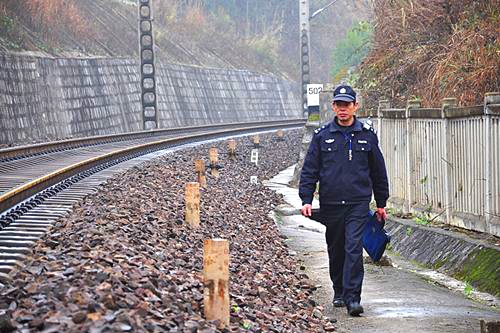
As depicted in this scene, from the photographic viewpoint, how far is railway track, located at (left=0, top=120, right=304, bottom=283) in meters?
10.7

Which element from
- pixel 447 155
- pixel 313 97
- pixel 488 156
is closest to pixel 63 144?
pixel 313 97

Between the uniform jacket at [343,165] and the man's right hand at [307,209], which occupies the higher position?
the uniform jacket at [343,165]

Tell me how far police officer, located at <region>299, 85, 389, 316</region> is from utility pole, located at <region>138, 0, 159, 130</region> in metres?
37.8

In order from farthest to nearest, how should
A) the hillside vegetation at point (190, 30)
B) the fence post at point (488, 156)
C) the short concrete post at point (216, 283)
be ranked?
the hillside vegetation at point (190, 30) → the fence post at point (488, 156) → the short concrete post at point (216, 283)

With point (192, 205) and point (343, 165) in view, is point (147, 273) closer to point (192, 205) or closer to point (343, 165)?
point (343, 165)

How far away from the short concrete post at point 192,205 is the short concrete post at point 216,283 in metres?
5.65

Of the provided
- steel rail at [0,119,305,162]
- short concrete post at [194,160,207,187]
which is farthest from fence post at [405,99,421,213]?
steel rail at [0,119,305,162]

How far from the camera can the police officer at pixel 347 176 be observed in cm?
949

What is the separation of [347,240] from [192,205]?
4222 mm

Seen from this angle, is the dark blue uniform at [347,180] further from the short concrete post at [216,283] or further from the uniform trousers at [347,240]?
the short concrete post at [216,283]

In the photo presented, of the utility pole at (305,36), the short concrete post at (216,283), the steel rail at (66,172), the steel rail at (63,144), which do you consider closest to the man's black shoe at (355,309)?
the short concrete post at (216,283)

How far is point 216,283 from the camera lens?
7.59 m

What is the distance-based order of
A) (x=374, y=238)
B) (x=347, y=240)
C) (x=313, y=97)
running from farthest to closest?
(x=313, y=97) < (x=374, y=238) < (x=347, y=240)

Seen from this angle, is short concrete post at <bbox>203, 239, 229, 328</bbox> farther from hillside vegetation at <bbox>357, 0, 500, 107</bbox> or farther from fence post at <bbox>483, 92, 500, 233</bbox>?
hillside vegetation at <bbox>357, 0, 500, 107</bbox>
